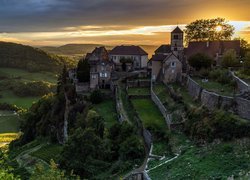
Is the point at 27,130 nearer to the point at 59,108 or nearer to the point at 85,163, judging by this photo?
the point at 59,108

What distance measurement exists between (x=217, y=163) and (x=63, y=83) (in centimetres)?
4121

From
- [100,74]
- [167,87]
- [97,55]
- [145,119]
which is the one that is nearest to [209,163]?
[145,119]

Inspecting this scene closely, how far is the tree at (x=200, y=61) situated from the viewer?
53.8 m

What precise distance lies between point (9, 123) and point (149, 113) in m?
73.2

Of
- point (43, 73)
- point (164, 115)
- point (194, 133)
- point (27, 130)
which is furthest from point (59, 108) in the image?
point (43, 73)

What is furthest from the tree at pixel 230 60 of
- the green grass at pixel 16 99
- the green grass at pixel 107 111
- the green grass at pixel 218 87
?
the green grass at pixel 16 99

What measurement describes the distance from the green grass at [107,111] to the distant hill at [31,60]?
401 feet

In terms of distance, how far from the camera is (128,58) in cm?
6831

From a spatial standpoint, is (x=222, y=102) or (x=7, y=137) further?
(x=7, y=137)

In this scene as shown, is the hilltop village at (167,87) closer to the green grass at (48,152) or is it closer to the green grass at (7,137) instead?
the green grass at (48,152)

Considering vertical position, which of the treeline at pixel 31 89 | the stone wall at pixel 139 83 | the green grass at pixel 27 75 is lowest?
the treeline at pixel 31 89

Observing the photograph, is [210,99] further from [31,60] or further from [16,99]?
[31,60]

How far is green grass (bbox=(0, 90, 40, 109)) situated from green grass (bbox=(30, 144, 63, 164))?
71.1 meters

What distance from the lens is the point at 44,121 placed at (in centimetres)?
6538
